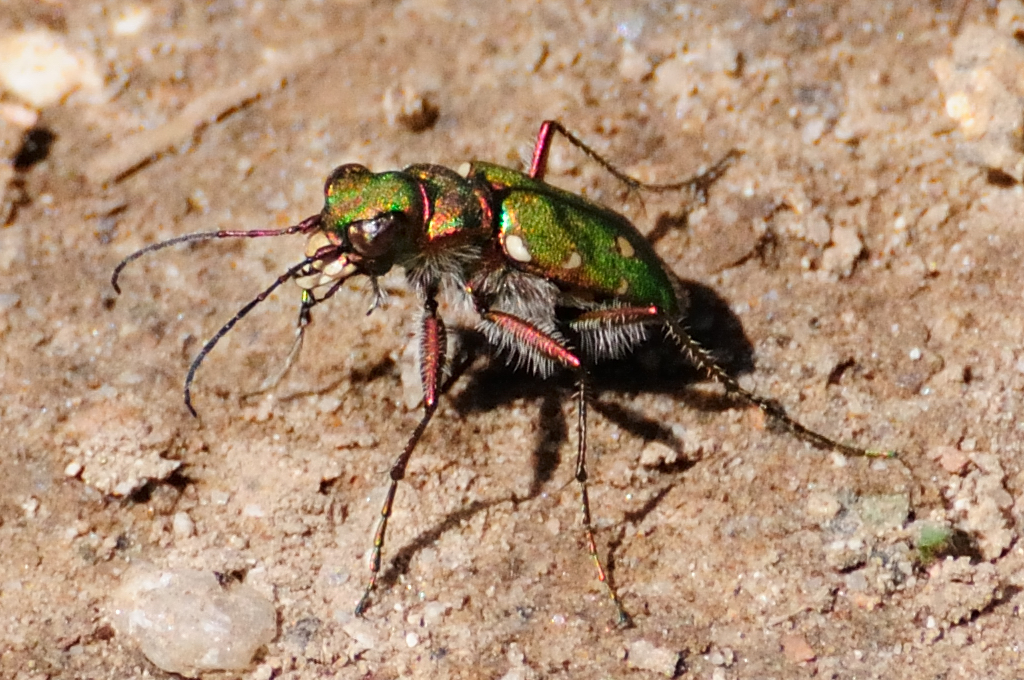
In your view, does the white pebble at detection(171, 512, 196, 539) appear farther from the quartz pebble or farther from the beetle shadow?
the beetle shadow

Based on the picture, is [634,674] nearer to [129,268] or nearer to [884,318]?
[884,318]

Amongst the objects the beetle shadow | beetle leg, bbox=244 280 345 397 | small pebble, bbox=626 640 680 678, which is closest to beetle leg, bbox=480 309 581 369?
the beetle shadow

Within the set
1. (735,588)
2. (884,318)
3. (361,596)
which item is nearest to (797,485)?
(735,588)

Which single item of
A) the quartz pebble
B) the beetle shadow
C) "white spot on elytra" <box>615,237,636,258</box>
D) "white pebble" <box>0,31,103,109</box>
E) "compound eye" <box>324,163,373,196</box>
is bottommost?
the quartz pebble

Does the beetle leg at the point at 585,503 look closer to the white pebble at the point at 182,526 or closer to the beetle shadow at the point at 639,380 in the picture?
the beetle shadow at the point at 639,380

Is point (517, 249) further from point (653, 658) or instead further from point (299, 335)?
point (653, 658)
